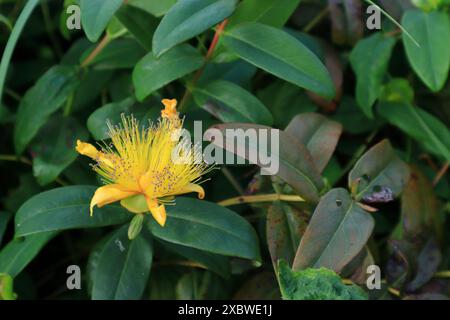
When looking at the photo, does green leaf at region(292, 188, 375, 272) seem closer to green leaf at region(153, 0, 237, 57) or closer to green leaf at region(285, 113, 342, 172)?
green leaf at region(285, 113, 342, 172)

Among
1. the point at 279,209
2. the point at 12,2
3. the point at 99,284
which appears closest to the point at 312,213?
the point at 279,209

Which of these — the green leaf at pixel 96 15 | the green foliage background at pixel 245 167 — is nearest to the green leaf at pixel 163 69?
the green foliage background at pixel 245 167

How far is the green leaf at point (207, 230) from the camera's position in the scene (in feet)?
3.03

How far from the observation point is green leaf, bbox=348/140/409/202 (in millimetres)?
1021

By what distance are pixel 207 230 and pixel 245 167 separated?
336mm

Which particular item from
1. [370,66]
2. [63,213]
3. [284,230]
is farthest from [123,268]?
[370,66]

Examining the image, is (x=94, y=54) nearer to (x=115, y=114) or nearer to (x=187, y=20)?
(x=115, y=114)

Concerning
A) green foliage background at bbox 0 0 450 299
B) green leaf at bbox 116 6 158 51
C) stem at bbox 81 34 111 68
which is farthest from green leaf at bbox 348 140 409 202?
stem at bbox 81 34 111 68

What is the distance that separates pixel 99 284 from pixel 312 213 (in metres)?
0.30

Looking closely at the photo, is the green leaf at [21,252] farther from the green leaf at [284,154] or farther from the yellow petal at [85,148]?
the green leaf at [284,154]
